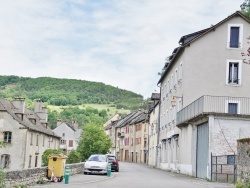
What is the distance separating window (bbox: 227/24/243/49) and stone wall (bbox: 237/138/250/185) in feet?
59.2

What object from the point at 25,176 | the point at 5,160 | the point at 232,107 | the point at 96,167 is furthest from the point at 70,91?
the point at 25,176

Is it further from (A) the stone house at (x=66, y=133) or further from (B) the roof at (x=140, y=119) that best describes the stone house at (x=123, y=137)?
(A) the stone house at (x=66, y=133)

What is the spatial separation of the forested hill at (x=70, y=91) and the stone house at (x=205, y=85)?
8872 centimetres

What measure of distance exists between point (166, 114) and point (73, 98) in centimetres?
9822

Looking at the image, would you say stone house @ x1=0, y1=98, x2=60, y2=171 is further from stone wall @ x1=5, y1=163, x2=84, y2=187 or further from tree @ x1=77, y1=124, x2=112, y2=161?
stone wall @ x1=5, y1=163, x2=84, y2=187

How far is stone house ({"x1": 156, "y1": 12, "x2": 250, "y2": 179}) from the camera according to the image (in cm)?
3148

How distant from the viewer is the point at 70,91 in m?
148

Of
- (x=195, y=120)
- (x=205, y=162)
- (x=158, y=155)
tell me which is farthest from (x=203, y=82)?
(x=158, y=155)

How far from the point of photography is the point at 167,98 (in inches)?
1901

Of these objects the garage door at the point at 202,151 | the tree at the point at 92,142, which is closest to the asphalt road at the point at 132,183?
the garage door at the point at 202,151

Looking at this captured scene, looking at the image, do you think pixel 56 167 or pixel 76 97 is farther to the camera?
pixel 76 97

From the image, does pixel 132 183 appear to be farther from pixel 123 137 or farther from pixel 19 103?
pixel 123 137

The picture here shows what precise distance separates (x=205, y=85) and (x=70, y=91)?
114 metres

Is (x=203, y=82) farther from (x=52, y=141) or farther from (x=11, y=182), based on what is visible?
(x=52, y=141)
